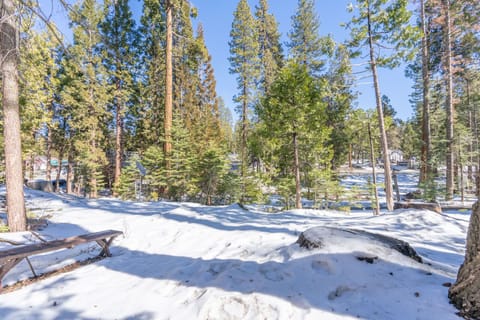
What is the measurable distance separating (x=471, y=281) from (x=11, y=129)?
763cm

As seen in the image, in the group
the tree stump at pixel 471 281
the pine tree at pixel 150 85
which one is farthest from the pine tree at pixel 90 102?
the tree stump at pixel 471 281

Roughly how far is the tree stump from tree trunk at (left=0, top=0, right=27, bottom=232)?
7.21 m

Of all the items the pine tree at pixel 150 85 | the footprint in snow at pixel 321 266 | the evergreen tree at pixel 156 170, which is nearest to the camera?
the footprint in snow at pixel 321 266

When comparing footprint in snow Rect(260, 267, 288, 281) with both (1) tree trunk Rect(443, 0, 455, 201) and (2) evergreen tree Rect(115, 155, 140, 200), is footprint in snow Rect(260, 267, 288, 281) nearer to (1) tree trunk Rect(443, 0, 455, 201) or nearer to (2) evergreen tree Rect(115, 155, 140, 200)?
(1) tree trunk Rect(443, 0, 455, 201)

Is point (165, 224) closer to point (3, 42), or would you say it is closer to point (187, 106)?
point (3, 42)

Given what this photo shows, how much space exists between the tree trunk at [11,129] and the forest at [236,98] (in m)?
0.02

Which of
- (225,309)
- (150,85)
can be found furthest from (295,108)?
(150,85)

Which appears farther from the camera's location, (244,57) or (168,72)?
(244,57)

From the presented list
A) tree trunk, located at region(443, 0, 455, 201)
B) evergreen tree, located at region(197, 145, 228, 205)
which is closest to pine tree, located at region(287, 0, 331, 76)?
tree trunk, located at region(443, 0, 455, 201)

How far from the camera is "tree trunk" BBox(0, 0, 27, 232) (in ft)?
14.8

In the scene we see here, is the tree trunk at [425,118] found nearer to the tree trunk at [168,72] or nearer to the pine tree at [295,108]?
the pine tree at [295,108]

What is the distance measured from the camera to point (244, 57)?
559 inches

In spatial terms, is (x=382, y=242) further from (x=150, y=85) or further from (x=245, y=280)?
(x=150, y=85)

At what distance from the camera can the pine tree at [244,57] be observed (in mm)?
13906
